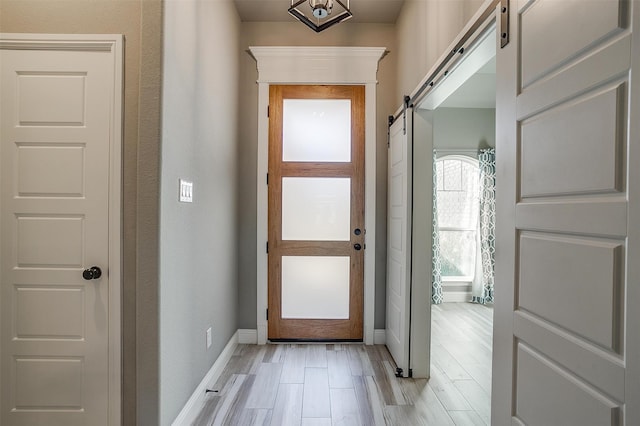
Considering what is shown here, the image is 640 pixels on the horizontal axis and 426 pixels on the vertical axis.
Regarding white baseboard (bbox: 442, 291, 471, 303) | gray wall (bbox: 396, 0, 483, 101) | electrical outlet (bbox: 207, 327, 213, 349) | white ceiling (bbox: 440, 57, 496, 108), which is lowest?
white baseboard (bbox: 442, 291, 471, 303)

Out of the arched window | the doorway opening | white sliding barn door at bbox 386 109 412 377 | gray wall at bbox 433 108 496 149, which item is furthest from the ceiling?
the arched window

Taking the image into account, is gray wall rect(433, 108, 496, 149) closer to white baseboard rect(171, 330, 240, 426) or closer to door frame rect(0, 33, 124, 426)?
white baseboard rect(171, 330, 240, 426)

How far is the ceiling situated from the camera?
3.11 meters

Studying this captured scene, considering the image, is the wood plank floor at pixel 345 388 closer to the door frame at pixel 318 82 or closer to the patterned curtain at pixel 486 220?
the door frame at pixel 318 82

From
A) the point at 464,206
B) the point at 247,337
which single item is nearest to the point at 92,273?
the point at 247,337

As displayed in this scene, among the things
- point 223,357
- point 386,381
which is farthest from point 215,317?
point 386,381

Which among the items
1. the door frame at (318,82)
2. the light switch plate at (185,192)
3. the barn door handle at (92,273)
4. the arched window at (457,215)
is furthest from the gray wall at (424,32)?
the arched window at (457,215)

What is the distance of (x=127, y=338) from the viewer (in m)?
1.75

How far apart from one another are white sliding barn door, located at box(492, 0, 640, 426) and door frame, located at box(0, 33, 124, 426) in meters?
1.75

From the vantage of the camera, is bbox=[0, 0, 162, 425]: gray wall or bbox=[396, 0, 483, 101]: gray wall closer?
bbox=[0, 0, 162, 425]: gray wall

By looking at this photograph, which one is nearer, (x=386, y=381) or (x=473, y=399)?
(x=473, y=399)

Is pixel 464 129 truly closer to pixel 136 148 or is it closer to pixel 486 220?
pixel 486 220

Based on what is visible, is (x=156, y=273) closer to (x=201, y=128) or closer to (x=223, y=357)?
(x=201, y=128)

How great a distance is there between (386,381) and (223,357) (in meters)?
1.32
